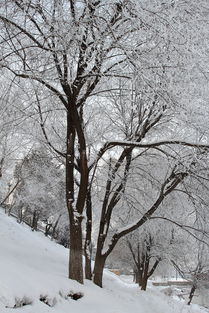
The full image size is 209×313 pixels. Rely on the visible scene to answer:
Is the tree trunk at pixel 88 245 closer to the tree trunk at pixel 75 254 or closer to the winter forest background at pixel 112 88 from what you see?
the winter forest background at pixel 112 88

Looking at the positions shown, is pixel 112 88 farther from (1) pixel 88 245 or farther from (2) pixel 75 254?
(1) pixel 88 245

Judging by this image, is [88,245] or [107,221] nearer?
[107,221]

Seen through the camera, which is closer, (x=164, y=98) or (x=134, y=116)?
(x=164, y=98)

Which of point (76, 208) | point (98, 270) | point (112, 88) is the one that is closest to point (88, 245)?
point (98, 270)

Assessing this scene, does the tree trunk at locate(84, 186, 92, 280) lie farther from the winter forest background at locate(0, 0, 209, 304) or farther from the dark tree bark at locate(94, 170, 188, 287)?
the dark tree bark at locate(94, 170, 188, 287)

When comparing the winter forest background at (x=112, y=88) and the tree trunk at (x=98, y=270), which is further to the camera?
the tree trunk at (x=98, y=270)

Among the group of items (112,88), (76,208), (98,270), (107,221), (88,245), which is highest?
(112,88)

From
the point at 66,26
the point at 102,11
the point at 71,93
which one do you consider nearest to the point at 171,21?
the point at 102,11

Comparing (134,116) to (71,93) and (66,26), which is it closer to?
(71,93)

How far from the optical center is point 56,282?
6.55m

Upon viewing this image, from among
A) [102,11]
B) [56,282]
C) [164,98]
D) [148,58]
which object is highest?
[102,11]

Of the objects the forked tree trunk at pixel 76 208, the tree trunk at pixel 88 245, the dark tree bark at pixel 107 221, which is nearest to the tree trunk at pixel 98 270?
the dark tree bark at pixel 107 221

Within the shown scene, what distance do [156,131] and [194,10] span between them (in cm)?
609

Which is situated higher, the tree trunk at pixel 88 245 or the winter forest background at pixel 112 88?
the winter forest background at pixel 112 88
